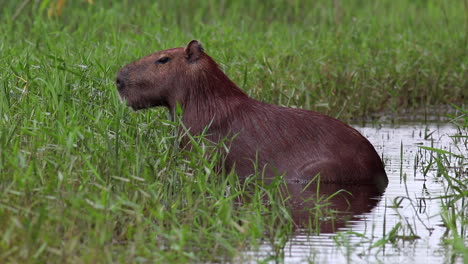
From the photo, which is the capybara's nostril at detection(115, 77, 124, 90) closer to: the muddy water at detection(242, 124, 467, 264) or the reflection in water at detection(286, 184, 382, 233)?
the reflection in water at detection(286, 184, 382, 233)

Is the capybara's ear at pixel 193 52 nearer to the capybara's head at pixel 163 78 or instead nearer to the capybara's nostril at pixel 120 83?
the capybara's head at pixel 163 78

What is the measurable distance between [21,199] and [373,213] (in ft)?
5.90

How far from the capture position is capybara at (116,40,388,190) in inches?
222

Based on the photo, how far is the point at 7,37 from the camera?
8.02 metres

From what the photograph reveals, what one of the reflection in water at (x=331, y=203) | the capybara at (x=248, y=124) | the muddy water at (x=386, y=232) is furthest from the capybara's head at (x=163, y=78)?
the muddy water at (x=386, y=232)

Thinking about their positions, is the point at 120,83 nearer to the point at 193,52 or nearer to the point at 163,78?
the point at 163,78

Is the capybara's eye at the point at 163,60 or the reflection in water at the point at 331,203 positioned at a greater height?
the capybara's eye at the point at 163,60

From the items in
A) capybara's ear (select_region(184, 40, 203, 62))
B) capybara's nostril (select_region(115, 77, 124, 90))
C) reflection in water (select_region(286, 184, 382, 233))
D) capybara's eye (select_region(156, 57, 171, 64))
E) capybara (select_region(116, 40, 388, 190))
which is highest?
capybara's ear (select_region(184, 40, 203, 62))

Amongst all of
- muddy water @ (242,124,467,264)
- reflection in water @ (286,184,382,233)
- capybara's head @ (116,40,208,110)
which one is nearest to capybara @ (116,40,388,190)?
capybara's head @ (116,40,208,110)

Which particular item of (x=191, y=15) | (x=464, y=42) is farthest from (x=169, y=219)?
(x=191, y=15)

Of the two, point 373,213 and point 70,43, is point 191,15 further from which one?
point 373,213

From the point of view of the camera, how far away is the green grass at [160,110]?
3.93 meters

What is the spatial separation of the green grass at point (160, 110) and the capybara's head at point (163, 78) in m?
0.12

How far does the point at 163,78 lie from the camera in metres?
5.99
